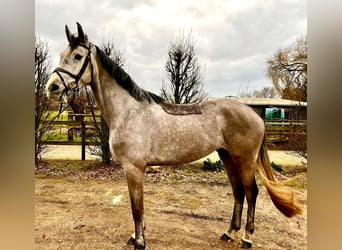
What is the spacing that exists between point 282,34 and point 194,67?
2.19ft

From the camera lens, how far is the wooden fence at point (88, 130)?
5.29 feet

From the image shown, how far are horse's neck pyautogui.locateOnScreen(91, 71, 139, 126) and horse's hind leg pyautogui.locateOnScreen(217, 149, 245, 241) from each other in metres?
0.71

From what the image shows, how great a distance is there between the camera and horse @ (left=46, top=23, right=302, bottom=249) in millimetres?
1207

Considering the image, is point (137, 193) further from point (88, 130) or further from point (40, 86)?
point (40, 86)

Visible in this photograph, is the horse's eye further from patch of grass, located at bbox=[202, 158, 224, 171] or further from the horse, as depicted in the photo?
patch of grass, located at bbox=[202, 158, 224, 171]

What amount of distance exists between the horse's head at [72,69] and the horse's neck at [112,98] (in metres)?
0.08

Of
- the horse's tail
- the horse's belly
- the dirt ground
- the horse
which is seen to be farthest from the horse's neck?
the horse's tail

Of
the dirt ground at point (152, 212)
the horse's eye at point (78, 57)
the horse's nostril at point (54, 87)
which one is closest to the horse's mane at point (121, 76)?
the horse's eye at point (78, 57)

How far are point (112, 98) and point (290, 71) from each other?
127cm

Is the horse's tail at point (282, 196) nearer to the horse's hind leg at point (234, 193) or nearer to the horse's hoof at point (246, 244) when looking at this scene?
the horse's hind leg at point (234, 193)

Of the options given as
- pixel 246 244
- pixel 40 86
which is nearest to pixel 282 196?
pixel 246 244

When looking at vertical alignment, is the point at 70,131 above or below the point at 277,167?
above

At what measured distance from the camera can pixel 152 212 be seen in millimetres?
1635

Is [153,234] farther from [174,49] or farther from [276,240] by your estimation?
[174,49]
